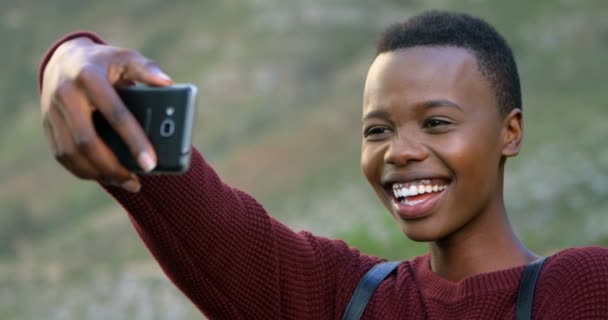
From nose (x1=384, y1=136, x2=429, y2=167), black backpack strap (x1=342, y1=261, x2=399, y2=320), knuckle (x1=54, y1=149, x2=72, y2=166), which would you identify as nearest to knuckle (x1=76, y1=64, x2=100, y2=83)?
knuckle (x1=54, y1=149, x2=72, y2=166)

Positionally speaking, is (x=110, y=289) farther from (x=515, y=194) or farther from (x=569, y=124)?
(x=569, y=124)

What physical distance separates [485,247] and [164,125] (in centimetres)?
113

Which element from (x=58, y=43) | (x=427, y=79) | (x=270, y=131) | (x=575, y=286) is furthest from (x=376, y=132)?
(x=270, y=131)

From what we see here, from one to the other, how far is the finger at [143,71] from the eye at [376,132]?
909mm

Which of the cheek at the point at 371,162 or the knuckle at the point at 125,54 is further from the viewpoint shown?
the cheek at the point at 371,162

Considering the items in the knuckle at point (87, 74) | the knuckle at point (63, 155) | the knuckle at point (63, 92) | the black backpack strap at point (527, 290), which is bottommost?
the black backpack strap at point (527, 290)

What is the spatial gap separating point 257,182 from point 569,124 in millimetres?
6283

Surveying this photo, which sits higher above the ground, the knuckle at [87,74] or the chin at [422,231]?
the knuckle at [87,74]

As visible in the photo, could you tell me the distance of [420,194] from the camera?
2.69 m

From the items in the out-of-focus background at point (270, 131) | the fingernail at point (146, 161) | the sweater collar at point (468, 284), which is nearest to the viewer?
the fingernail at point (146, 161)

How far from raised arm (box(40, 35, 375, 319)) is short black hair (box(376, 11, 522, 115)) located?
0.51 m

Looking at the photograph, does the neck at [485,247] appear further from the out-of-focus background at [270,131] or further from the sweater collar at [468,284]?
the out-of-focus background at [270,131]

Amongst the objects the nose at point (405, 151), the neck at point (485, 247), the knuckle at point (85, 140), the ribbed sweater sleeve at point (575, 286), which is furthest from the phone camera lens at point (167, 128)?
the neck at point (485, 247)

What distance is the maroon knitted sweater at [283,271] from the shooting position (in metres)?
2.48
